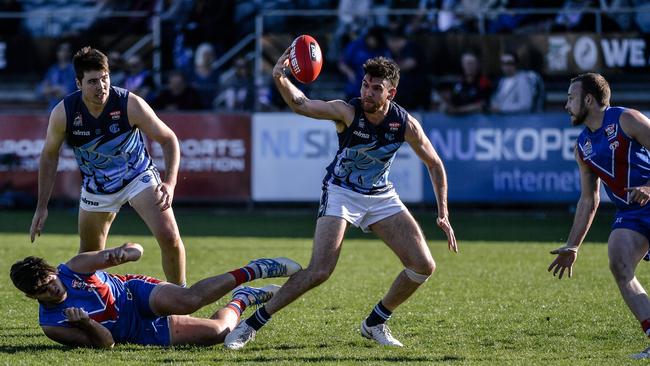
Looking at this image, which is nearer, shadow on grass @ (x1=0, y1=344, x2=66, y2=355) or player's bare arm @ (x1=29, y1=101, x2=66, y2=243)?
shadow on grass @ (x1=0, y1=344, x2=66, y2=355)

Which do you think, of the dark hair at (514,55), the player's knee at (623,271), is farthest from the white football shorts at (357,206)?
the dark hair at (514,55)

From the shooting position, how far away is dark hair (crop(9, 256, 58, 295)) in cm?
721

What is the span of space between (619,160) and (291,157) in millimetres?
11103

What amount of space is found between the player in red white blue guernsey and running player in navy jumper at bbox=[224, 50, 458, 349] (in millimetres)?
1029

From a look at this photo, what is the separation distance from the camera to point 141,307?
7809mm

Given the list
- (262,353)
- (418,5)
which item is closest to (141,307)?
(262,353)

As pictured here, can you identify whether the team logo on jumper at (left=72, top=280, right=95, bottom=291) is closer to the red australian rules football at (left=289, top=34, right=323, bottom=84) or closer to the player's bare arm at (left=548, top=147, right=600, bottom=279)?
the red australian rules football at (left=289, top=34, right=323, bottom=84)

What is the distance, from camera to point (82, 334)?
25.0 ft

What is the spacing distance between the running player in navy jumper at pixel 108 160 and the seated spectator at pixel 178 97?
10.6 meters

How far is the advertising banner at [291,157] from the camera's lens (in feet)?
60.1

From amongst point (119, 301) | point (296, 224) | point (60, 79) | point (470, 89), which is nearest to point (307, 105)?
point (119, 301)

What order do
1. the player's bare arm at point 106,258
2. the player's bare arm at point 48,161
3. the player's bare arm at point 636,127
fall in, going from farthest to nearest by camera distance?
the player's bare arm at point 48,161 → the player's bare arm at point 636,127 → the player's bare arm at point 106,258

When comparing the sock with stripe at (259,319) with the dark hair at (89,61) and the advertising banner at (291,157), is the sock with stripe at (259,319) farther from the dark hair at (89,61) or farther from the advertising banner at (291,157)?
the advertising banner at (291,157)

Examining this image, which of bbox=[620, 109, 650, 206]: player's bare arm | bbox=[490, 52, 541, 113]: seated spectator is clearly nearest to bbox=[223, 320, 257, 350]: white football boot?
bbox=[620, 109, 650, 206]: player's bare arm
